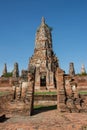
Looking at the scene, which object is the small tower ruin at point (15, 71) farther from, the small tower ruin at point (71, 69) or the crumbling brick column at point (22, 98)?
the crumbling brick column at point (22, 98)

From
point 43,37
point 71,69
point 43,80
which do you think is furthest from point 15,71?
point 43,80

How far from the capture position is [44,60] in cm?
3459

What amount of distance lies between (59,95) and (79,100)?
1.32 m

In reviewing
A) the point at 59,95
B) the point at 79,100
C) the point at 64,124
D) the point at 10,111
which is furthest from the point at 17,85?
the point at 64,124

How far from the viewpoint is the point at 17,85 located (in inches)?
503

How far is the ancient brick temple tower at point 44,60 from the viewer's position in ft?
98.8

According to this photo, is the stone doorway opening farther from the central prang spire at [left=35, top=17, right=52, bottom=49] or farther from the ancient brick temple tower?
the central prang spire at [left=35, top=17, right=52, bottom=49]

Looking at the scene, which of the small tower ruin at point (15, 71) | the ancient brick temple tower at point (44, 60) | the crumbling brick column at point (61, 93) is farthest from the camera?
the small tower ruin at point (15, 71)

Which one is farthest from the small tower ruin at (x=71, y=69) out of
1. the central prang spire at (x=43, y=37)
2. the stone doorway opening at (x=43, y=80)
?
the stone doorway opening at (x=43, y=80)

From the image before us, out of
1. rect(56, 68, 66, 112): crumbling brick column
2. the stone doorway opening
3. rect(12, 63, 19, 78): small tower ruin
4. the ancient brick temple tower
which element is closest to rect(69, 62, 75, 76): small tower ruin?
the ancient brick temple tower

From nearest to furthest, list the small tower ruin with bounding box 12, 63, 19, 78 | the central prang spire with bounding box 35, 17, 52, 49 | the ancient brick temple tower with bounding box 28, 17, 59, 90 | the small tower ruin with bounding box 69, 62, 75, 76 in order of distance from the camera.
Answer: the ancient brick temple tower with bounding box 28, 17, 59, 90 → the central prang spire with bounding box 35, 17, 52, 49 → the small tower ruin with bounding box 69, 62, 75, 76 → the small tower ruin with bounding box 12, 63, 19, 78

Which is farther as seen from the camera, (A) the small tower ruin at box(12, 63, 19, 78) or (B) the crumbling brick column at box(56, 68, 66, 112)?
(A) the small tower ruin at box(12, 63, 19, 78)

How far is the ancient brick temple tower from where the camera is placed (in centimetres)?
3010

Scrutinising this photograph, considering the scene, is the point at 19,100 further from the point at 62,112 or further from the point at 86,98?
the point at 86,98
